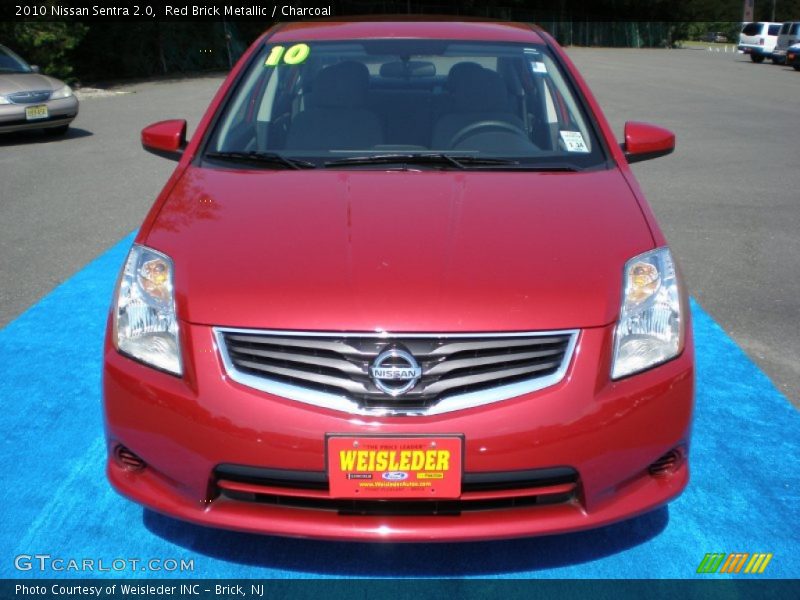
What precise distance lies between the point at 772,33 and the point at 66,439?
1558 inches

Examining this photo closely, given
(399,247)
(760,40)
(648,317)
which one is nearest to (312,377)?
(399,247)

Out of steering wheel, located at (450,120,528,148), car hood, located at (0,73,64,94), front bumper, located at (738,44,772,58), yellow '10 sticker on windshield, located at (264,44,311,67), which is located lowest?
front bumper, located at (738,44,772,58)

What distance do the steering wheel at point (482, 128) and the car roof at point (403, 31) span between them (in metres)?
0.52

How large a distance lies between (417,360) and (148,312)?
0.82 m

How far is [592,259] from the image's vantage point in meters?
2.62

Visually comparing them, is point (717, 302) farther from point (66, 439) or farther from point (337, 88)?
point (66, 439)

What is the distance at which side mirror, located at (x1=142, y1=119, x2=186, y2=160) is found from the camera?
12.5ft

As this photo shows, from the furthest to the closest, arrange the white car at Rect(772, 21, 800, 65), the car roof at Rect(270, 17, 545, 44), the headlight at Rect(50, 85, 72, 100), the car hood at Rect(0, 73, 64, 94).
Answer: the white car at Rect(772, 21, 800, 65), the headlight at Rect(50, 85, 72, 100), the car hood at Rect(0, 73, 64, 94), the car roof at Rect(270, 17, 545, 44)

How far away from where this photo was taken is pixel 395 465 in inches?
89.6

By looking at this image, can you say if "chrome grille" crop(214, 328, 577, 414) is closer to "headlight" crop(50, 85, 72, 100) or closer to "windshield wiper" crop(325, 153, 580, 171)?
"windshield wiper" crop(325, 153, 580, 171)

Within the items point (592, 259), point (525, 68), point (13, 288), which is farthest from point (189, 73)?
point (592, 259)

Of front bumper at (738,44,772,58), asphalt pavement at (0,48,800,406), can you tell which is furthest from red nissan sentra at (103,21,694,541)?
front bumper at (738,44,772,58)

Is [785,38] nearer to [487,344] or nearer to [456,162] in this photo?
[456,162]

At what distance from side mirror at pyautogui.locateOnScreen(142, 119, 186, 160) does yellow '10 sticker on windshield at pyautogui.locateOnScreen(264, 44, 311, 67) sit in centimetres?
51
